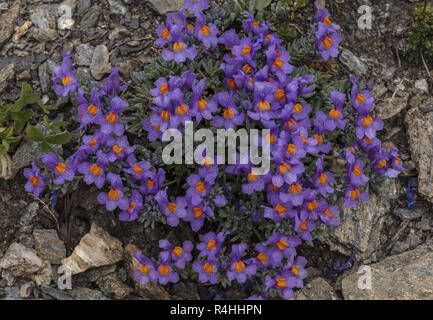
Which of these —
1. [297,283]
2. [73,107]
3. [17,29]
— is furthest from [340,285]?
[17,29]

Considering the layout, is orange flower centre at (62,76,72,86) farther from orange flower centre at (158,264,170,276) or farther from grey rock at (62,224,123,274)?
orange flower centre at (158,264,170,276)

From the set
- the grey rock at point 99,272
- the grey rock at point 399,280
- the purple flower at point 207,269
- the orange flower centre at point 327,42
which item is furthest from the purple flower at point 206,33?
the grey rock at point 399,280

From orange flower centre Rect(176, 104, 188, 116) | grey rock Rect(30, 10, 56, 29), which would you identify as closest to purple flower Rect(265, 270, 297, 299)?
orange flower centre Rect(176, 104, 188, 116)

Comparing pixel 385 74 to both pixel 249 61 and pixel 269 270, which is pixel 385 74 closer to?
pixel 249 61

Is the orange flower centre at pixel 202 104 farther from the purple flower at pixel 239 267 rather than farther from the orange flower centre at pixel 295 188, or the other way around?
the purple flower at pixel 239 267

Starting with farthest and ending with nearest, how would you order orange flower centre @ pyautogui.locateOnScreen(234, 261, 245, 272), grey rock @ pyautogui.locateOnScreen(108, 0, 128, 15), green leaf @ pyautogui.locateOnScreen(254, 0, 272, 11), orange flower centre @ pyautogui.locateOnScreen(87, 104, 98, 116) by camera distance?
grey rock @ pyautogui.locateOnScreen(108, 0, 128, 15), green leaf @ pyautogui.locateOnScreen(254, 0, 272, 11), orange flower centre @ pyautogui.locateOnScreen(87, 104, 98, 116), orange flower centre @ pyautogui.locateOnScreen(234, 261, 245, 272)

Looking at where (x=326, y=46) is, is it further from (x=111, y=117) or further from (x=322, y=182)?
(x=111, y=117)
